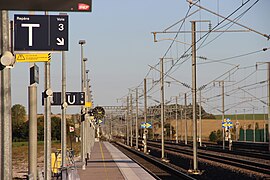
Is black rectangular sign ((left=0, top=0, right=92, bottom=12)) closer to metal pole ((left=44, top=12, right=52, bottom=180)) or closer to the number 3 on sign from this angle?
the number 3 on sign

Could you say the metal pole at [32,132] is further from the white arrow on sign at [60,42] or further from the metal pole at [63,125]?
the metal pole at [63,125]

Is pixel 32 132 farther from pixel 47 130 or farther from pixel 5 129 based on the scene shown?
pixel 5 129

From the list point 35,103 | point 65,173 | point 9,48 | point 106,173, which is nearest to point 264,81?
point 106,173

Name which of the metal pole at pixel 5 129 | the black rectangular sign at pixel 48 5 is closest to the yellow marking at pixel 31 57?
the metal pole at pixel 5 129

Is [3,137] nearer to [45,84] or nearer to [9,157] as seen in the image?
[9,157]

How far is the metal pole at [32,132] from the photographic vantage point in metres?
16.4

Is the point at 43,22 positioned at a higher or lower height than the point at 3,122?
higher

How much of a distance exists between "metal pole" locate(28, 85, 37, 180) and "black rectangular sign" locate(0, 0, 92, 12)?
654 cm

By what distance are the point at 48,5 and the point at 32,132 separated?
22.5 feet

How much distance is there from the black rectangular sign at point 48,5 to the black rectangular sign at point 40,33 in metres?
3.63

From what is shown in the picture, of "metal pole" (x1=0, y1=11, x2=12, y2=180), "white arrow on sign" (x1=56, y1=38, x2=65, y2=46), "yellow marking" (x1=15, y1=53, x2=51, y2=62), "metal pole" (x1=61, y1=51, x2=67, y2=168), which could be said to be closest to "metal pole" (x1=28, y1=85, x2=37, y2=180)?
"yellow marking" (x1=15, y1=53, x2=51, y2=62)

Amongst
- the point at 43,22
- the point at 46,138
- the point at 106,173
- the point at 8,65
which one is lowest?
the point at 106,173

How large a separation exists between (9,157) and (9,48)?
1.88 m

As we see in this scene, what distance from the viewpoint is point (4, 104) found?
10703mm
